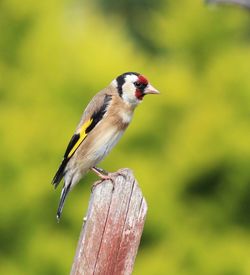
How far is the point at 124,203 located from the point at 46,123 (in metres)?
4.13

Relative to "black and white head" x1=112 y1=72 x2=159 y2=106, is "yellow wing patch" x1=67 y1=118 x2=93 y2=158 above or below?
below

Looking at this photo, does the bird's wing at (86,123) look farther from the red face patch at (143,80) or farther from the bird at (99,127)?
the red face patch at (143,80)

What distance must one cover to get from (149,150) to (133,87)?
98.4 inches

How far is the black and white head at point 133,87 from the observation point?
5.46m

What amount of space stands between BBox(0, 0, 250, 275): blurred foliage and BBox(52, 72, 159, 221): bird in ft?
6.68

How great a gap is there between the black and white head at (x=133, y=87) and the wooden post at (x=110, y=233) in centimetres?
162

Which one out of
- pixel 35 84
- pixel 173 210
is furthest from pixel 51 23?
pixel 173 210

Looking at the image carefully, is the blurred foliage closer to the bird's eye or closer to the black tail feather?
the bird's eye

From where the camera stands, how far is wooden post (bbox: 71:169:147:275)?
383 centimetres

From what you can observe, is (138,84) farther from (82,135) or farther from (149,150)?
(149,150)

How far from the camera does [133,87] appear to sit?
5.53 meters

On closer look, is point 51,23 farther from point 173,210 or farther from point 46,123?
point 173,210

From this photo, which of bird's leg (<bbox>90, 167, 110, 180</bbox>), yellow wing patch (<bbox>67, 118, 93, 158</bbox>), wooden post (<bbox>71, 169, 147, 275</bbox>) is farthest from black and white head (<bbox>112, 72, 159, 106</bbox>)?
wooden post (<bbox>71, 169, 147, 275</bbox>)

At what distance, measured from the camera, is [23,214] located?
7734 mm
